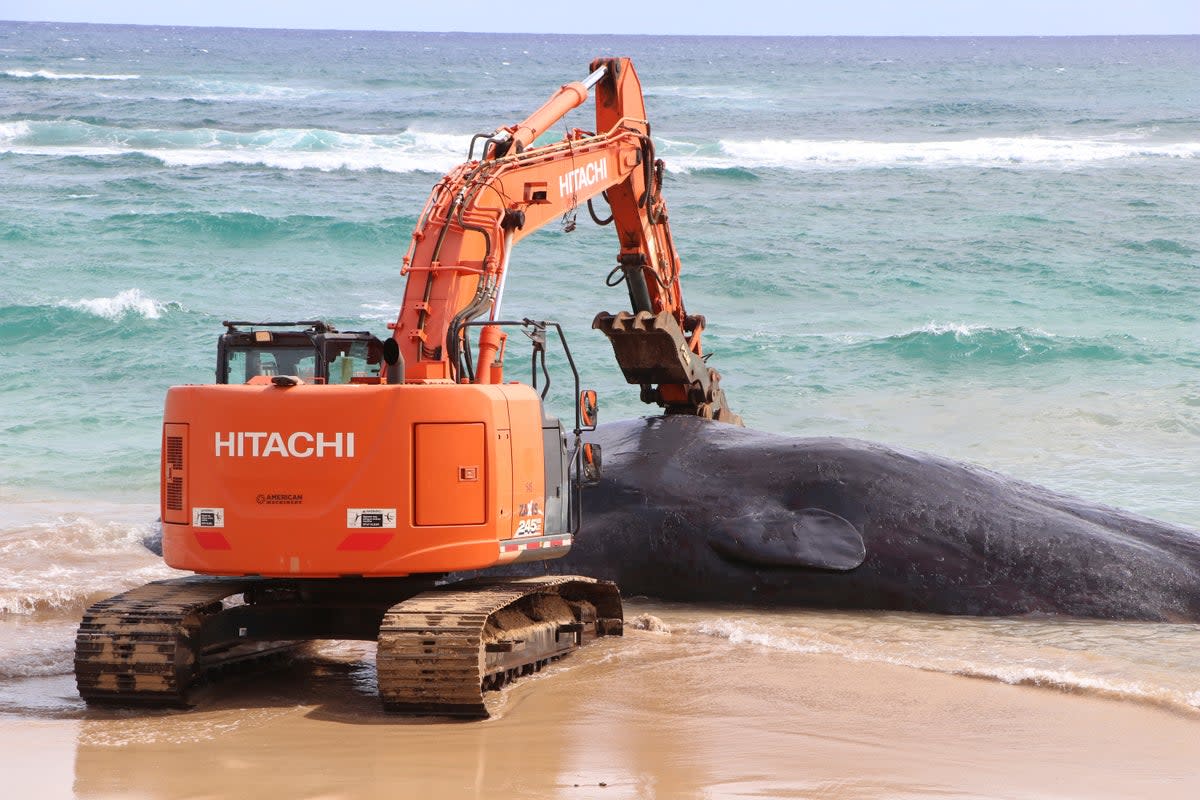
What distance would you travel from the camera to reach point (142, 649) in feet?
25.4

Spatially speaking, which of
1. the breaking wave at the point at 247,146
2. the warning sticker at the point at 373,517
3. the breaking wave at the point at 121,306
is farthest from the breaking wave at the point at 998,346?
the breaking wave at the point at 247,146

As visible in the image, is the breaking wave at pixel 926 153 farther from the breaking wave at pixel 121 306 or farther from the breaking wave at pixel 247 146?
the breaking wave at pixel 121 306

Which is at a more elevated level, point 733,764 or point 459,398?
point 459,398

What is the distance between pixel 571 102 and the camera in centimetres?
1048

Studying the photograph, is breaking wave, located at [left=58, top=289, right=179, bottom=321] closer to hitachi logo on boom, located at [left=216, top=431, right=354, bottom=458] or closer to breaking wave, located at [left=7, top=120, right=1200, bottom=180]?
hitachi logo on boom, located at [left=216, top=431, right=354, bottom=458]

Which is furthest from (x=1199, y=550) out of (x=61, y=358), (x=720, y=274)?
(x=720, y=274)

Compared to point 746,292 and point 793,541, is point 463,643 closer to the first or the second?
point 793,541

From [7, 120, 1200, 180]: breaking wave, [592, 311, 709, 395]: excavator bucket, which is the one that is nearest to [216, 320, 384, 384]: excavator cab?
[592, 311, 709, 395]: excavator bucket

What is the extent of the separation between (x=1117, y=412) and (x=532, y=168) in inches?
432

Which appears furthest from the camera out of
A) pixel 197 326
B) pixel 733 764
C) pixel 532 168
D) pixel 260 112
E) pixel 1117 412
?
pixel 260 112

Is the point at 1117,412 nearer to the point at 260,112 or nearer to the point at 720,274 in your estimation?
the point at 720,274

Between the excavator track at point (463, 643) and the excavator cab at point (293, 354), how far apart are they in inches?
55.9

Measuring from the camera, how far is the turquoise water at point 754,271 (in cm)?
1797

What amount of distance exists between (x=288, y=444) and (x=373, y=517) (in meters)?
0.54
